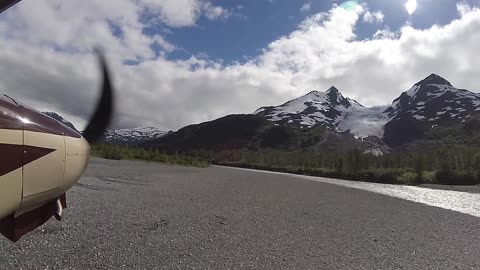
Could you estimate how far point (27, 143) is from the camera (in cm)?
313

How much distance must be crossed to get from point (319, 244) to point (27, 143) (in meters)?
6.41

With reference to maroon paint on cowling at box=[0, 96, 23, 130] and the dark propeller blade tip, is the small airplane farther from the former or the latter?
the dark propeller blade tip

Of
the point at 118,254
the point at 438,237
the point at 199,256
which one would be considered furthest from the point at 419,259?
the point at 118,254

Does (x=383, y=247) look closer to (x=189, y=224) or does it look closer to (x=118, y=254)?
(x=189, y=224)

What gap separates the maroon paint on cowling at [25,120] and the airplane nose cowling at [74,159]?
0.13 meters

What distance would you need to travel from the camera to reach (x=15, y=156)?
3.02 metres

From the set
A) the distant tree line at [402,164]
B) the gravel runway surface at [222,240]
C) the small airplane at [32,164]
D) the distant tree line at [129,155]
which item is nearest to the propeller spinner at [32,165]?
the small airplane at [32,164]

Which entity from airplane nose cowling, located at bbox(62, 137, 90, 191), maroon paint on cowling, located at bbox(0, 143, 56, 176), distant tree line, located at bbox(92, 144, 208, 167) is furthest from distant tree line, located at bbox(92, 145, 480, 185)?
maroon paint on cowling, located at bbox(0, 143, 56, 176)

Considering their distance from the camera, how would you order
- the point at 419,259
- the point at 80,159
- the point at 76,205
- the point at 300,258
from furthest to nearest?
the point at 76,205
the point at 419,259
the point at 300,258
the point at 80,159

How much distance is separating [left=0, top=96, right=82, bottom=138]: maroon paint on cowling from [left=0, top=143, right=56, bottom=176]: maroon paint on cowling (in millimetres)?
150

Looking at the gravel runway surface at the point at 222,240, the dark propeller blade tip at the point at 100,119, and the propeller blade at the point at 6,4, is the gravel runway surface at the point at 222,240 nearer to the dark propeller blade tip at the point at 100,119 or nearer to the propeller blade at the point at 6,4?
the dark propeller blade tip at the point at 100,119

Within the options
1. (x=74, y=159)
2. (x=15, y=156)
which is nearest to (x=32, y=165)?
(x=15, y=156)

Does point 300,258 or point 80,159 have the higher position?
point 80,159

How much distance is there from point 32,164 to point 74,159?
22.1 inches
